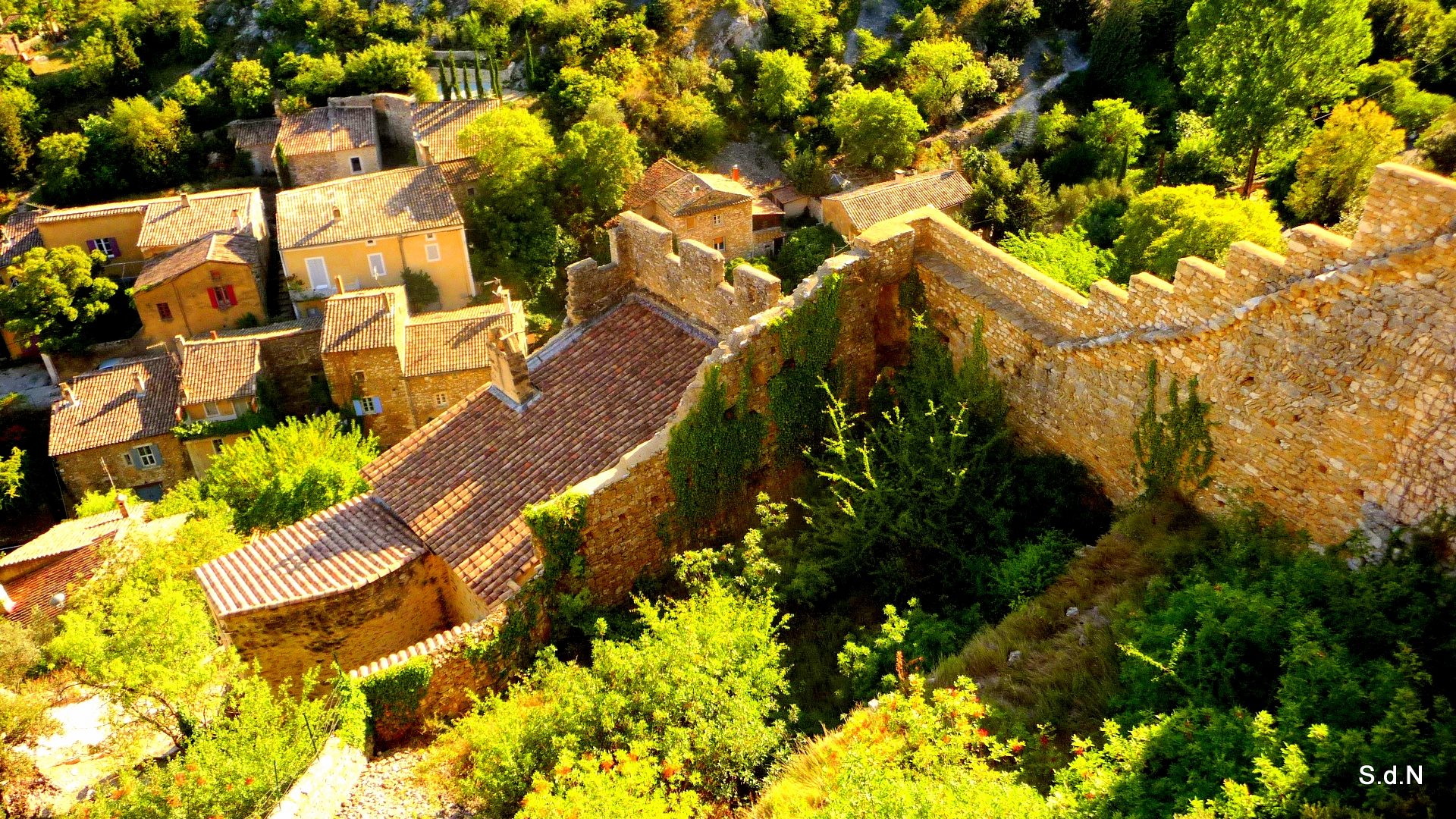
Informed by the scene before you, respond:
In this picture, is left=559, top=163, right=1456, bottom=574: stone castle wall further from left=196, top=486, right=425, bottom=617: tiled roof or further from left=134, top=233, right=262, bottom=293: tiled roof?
left=134, top=233, right=262, bottom=293: tiled roof

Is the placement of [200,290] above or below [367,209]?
below

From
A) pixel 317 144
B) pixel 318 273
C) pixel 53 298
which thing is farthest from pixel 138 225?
pixel 318 273

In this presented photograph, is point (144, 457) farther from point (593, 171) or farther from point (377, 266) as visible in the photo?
point (593, 171)

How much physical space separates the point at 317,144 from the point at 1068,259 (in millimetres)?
41215

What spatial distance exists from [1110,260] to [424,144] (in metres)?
35.3

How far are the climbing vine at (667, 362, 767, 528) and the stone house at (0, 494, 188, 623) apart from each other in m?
19.6

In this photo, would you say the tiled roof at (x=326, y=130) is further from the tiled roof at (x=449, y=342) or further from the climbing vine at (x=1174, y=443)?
the climbing vine at (x=1174, y=443)

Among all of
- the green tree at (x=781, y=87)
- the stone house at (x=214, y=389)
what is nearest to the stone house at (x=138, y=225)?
the stone house at (x=214, y=389)

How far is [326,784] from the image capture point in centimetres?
1109

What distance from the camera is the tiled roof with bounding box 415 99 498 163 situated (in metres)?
46.6

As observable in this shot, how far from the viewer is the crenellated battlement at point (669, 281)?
1428cm

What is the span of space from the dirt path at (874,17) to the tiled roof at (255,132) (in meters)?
33.5

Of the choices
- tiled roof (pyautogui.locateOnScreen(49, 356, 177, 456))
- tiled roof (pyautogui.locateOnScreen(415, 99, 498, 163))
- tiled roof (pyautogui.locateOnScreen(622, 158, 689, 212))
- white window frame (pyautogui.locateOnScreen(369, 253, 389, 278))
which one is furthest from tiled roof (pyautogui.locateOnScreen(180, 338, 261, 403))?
tiled roof (pyautogui.locateOnScreen(622, 158, 689, 212))

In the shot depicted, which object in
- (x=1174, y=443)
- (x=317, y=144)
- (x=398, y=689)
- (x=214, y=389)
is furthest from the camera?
(x=317, y=144)
